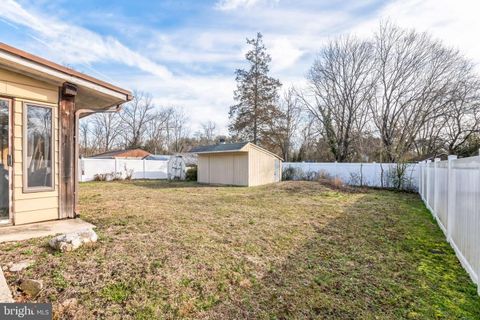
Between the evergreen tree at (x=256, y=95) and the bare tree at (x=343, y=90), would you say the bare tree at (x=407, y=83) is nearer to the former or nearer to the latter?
the bare tree at (x=343, y=90)

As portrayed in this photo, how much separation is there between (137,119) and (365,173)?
27.1 m

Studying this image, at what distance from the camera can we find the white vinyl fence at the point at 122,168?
15047mm

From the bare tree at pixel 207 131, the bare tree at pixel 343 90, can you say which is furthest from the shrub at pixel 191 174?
the bare tree at pixel 207 131

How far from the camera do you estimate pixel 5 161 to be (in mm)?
3939

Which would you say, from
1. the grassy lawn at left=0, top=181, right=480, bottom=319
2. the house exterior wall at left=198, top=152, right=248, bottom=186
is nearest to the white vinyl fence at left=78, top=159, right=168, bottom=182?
the house exterior wall at left=198, top=152, right=248, bottom=186

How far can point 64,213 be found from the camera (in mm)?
4598

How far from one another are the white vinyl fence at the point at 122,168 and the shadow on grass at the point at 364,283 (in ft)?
45.2

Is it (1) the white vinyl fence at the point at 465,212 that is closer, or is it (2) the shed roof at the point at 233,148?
(1) the white vinyl fence at the point at 465,212

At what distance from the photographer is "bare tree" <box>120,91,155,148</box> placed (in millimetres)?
31672

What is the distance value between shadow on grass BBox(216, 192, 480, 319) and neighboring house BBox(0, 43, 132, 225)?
12.5 ft

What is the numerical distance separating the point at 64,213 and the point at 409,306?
519cm

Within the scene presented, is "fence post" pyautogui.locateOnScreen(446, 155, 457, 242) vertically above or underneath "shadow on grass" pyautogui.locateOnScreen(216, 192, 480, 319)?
above

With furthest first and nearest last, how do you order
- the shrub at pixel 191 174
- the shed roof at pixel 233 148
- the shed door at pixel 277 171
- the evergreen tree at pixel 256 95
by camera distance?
the evergreen tree at pixel 256 95
the shrub at pixel 191 174
the shed door at pixel 277 171
the shed roof at pixel 233 148

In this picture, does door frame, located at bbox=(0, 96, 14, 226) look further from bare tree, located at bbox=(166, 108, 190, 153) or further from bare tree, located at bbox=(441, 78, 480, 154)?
bare tree, located at bbox=(166, 108, 190, 153)
